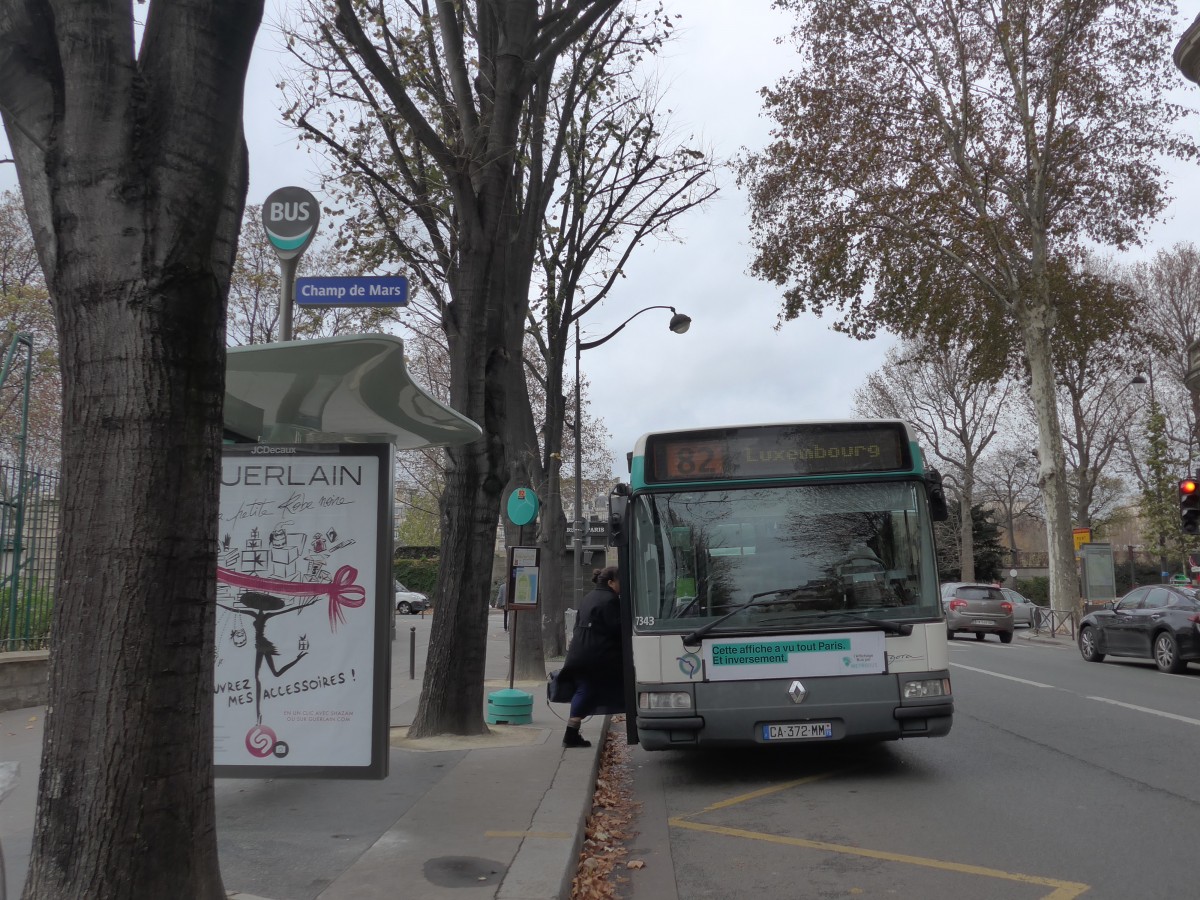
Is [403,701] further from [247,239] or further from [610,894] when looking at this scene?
[247,239]

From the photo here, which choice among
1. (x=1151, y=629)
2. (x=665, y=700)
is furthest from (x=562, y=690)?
(x=1151, y=629)

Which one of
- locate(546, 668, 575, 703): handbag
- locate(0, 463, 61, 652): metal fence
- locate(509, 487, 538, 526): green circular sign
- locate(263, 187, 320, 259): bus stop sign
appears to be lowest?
locate(546, 668, 575, 703): handbag

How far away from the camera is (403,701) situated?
46.0 feet

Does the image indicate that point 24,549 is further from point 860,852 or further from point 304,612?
point 860,852

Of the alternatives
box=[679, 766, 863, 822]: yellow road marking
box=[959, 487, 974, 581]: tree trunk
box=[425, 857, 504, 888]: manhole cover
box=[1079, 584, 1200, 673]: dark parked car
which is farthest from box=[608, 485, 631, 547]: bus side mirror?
box=[959, 487, 974, 581]: tree trunk

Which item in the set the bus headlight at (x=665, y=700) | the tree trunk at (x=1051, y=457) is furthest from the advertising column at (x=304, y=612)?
the tree trunk at (x=1051, y=457)

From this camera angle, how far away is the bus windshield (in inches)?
335

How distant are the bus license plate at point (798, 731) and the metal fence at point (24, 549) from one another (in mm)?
7195

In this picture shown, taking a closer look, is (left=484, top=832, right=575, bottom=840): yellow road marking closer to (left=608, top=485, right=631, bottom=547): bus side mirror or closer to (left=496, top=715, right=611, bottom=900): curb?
(left=496, top=715, right=611, bottom=900): curb

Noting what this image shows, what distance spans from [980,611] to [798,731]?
79.8 feet

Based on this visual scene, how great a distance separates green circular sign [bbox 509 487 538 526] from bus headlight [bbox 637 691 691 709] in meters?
6.75

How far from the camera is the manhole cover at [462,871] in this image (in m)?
5.23

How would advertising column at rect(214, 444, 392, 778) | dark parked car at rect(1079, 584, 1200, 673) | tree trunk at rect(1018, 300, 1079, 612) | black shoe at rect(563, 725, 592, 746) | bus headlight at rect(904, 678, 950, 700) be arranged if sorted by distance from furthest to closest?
tree trunk at rect(1018, 300, 1079, 612) → dark parked car at rect(1079, 584, 1200, 673) → black shoe at rect(563, 725, 592, 746) → bus headlight at rect(904, 678, 950, 700) → advertising column at rect(214, 444, 392, 778)

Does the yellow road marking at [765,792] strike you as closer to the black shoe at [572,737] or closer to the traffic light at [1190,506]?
the black shoe at [572,737]
